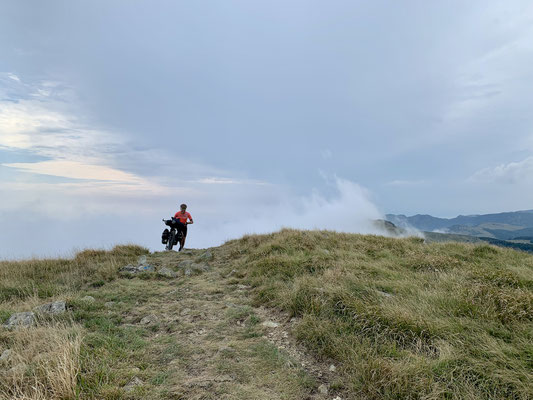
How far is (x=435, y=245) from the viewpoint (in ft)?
40.4

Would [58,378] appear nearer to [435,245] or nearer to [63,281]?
[63,281]

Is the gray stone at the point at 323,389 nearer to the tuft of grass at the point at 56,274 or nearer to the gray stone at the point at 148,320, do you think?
the gray stone at the point at 148,320

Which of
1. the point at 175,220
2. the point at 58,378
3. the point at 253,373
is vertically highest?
the point at 175,220

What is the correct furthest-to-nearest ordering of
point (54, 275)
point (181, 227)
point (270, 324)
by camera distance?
point (181, 227) → point (54, 275) → point (270, 324)

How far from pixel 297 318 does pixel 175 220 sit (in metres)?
11.1

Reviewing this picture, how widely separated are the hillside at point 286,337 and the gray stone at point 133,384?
0.01m

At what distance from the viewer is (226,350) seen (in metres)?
4.55

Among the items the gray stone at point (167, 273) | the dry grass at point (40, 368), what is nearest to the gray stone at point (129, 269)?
the gray stone at point (167, 273)

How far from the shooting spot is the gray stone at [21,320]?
5155mm

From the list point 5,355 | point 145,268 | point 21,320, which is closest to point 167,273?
point 145,268

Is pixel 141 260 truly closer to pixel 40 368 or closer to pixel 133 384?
pixel 40 368

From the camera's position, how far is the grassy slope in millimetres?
3301

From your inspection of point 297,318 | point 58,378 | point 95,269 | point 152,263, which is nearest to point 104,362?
point 58,378

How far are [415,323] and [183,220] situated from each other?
518 inches
